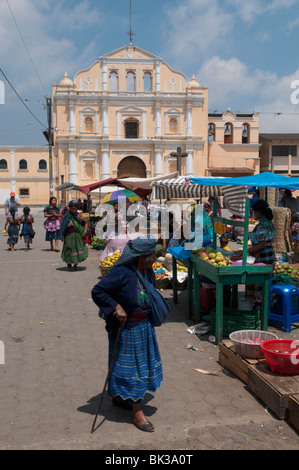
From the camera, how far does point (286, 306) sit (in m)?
6.02

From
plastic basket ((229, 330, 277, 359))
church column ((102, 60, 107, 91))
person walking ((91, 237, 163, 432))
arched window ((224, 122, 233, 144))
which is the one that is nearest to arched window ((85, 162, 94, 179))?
church column ((102, 60, 107, 91))

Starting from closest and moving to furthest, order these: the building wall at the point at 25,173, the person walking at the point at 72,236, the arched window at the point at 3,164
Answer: the person walking at the point at 72,236, the building wall at the point at 25,173, the arched window at the point at 3,164

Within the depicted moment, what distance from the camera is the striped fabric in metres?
3.62

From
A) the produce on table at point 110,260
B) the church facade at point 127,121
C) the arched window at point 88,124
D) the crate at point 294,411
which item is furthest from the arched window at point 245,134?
the crate at point 294,411

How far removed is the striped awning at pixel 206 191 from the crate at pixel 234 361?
81.3 inches

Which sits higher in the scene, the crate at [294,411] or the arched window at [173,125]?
the arched window at [173,125]

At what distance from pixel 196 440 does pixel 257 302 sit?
3035 millimetres

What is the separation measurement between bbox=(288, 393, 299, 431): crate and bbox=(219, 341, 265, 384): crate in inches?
28.8

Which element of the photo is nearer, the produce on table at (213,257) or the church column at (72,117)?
the produce on table at (213,257)

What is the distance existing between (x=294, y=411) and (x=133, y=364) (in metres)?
1.41

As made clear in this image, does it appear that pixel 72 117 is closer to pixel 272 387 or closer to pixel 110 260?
pixel 110 260

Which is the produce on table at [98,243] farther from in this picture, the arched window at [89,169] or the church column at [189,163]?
the church column at [189,163]

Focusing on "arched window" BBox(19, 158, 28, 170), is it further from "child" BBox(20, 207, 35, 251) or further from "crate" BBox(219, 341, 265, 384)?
"crate" BBox(219, 341, 265, 384)

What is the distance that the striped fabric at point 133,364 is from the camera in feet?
11.9
